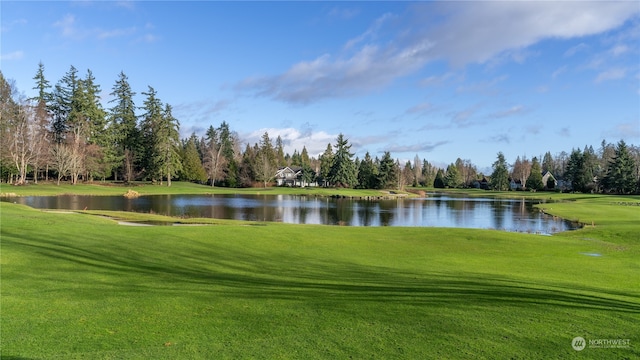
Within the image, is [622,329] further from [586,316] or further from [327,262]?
[327,262]

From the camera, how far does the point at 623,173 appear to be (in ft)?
308

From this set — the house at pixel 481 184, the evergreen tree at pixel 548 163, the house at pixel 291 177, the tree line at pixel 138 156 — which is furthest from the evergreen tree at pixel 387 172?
the evergreen tree at pixel 548 163

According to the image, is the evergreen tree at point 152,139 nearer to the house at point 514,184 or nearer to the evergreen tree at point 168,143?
the evergreen tree at point 168,143

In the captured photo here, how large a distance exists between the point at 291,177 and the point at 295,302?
123 meters

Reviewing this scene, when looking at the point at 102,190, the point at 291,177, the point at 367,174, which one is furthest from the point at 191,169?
the point at 367,174

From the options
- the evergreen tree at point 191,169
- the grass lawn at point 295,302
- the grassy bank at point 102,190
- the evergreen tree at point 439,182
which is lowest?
the grass lawn at point 295,302

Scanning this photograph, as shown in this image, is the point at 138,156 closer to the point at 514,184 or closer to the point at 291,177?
the point at 291,177

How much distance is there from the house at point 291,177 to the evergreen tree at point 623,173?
7762 cm

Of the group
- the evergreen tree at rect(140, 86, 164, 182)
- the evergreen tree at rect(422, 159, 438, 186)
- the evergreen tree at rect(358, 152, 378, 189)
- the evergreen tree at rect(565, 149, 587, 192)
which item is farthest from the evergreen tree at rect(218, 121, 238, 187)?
the evergreen tree at rect(565, 149, 587, 192)

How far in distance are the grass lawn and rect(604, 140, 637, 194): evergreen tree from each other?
9575cm

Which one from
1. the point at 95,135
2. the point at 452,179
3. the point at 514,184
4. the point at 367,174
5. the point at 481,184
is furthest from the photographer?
the point at 481,184

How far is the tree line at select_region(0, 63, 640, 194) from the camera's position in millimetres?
69312

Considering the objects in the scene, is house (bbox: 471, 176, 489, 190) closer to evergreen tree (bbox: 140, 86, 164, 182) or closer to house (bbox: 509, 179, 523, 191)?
house (bbox: 509, 179, 523, 191)

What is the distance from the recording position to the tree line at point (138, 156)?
227 feet
